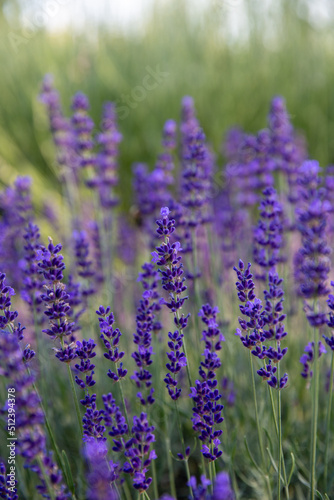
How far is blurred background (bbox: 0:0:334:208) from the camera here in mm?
6488

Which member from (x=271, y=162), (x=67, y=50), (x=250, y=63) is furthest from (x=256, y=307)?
(x=67, y=50)

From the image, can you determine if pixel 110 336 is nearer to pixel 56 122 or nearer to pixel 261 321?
pixel 261 321

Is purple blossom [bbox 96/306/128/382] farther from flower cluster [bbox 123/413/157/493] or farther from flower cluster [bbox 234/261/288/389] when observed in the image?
flower cluster [bbox 234/261/288/389]

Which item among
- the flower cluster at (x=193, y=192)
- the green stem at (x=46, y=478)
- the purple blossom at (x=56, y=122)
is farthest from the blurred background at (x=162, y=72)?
the green stem at (x=46, y=478)

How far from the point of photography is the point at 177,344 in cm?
159

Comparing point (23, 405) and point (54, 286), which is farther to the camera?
point (54, 286)

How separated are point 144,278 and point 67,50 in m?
6.17

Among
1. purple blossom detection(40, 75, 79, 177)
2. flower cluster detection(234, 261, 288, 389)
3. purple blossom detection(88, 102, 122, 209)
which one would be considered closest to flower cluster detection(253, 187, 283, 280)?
flower cluster detection(234, 261, 288, 389)

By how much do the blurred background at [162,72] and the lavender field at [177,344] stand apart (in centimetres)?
229

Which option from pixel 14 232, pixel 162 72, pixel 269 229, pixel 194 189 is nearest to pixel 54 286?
pixel 269 229

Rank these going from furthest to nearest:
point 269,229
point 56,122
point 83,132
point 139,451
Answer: point 56,122, point 83,132, point 269,229, point 139,451

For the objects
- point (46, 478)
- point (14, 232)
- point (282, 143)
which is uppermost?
point (282, 143)

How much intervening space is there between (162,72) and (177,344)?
559 centimetres

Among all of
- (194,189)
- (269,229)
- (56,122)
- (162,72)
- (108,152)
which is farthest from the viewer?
(162,72)
